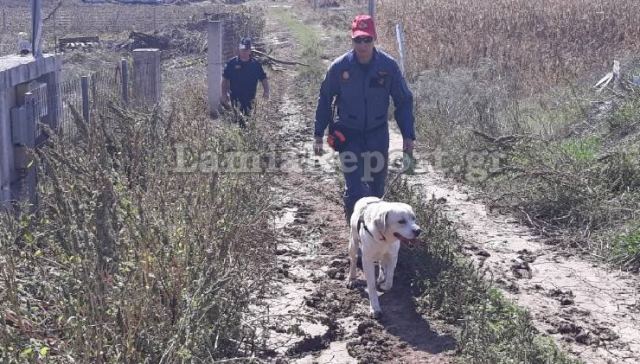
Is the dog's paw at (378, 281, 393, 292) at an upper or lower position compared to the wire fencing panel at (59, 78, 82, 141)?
lower

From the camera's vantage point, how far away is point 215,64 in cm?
1544

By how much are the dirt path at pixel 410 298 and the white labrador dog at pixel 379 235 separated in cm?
16

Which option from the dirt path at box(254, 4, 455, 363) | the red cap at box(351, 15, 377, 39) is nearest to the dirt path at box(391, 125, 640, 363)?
the dirt path at box(254, 4, 455, 363)

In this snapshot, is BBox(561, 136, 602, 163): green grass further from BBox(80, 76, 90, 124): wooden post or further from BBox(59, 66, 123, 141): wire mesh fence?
BBox(80, 76, 90, 124): wooden post

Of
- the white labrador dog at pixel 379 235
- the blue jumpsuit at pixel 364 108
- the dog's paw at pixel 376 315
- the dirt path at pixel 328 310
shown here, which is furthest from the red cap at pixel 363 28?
the dog's paw at pixel 376 315

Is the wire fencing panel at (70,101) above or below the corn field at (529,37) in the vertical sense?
below

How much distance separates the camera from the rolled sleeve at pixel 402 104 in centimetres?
694

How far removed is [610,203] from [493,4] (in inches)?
610

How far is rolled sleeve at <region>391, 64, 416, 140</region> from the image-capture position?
273 inches

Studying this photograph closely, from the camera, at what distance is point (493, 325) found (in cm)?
518

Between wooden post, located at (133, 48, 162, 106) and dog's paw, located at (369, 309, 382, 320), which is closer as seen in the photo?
dog's paw, located at (369, 309, 382, 320)

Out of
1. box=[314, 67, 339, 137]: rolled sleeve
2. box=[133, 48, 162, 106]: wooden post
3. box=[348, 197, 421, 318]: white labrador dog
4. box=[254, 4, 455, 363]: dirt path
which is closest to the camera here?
box=[254, 4, 455, 363]: dirt path

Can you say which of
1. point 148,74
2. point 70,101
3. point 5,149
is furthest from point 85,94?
point 148,74

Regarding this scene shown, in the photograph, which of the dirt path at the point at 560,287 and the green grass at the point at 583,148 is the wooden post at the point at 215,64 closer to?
the green grass at the point at 583,148
